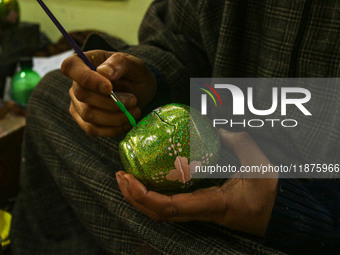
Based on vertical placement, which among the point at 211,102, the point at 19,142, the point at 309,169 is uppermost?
the point at 211,102

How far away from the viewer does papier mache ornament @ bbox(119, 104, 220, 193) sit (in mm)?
376

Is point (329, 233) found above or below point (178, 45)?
below

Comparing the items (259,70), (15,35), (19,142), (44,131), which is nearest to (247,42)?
(259,70)

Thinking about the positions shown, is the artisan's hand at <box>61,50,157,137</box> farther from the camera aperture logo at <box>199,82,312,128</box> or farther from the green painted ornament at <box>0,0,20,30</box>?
the green painted ornament at <box>0,0,20,30</box>

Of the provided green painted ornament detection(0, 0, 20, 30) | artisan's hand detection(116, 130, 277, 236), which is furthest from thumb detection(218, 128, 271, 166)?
green painted ornament detection(0, 0, 20, 30)

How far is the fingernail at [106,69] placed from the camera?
0.35 metres

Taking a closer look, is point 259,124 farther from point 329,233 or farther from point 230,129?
point 329,233

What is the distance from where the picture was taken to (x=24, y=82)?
3.33 feet

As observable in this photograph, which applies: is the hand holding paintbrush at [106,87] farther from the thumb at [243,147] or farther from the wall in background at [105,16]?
the wall in background at [105,16]

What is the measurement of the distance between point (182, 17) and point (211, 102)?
1.04 feet

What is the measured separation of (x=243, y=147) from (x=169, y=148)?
0.45ft

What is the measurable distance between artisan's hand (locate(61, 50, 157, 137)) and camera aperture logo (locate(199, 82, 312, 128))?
94 millimetres

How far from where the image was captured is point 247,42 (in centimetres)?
60

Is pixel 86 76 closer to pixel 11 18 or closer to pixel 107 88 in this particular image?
pixel 107 88
